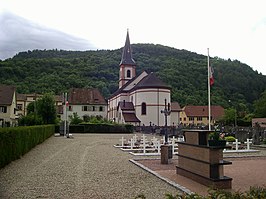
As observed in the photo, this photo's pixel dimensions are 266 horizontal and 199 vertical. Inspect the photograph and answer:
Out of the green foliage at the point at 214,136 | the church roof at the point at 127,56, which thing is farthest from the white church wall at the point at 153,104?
the green foliage at the point at 214,136

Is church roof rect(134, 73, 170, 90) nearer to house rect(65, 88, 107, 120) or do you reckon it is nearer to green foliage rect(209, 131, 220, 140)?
house rect(65, 88, 107, 120)

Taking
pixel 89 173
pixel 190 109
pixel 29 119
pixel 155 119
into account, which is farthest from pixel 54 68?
pixel 89 173

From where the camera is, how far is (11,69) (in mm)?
86188

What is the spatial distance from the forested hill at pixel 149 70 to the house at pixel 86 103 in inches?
691

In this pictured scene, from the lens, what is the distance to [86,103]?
240 ft

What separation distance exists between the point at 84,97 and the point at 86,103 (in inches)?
70.4

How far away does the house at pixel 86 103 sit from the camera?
72688mm

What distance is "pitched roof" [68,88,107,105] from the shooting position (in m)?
72.9

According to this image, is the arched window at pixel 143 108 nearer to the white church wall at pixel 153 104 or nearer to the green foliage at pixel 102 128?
the white church wall at pixel 153 104

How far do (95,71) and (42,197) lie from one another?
345 ft

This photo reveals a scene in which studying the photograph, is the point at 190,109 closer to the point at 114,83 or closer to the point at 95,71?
the point at 114,83

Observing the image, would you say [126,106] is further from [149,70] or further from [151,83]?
[149,70]

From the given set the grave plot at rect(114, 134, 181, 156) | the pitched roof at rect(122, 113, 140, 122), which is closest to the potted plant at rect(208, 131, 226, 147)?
the grave plot at rect(114, 134, 181, 156)

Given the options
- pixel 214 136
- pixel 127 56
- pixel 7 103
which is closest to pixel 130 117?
pixel 127 56
